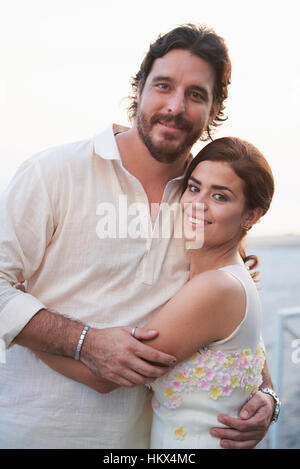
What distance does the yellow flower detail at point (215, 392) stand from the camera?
5.38 ft

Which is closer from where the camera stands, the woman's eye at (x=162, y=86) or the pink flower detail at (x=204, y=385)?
the pink flower detail at (x=204, y=385)

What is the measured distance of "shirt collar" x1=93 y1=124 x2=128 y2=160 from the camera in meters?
1.80

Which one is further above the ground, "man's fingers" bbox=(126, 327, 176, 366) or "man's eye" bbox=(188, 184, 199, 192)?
"man's eye" bbox=(188, 184, 199, 192)

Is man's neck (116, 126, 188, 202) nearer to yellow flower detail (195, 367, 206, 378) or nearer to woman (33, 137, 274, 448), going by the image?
woman (33, 137, 274, 448)

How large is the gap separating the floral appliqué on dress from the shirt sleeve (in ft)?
1.55

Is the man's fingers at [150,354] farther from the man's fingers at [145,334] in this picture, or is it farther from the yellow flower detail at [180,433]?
the yellow flower detail at [180,433]

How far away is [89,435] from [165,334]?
1.55 feet

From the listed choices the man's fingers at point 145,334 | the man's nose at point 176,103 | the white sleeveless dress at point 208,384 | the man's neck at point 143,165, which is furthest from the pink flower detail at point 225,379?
the man's nose at point 176,103

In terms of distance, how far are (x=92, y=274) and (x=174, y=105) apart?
627 mm

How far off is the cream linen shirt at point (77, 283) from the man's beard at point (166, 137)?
0.15 m

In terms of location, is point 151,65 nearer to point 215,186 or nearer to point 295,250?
point 215,186

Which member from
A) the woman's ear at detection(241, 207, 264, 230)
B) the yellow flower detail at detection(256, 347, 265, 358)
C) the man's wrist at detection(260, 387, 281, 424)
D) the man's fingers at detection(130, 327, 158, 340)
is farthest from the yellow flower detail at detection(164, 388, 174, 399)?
the woman's ear at detection(241, 207, 264, 230)

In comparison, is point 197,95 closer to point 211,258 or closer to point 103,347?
point 211,258
